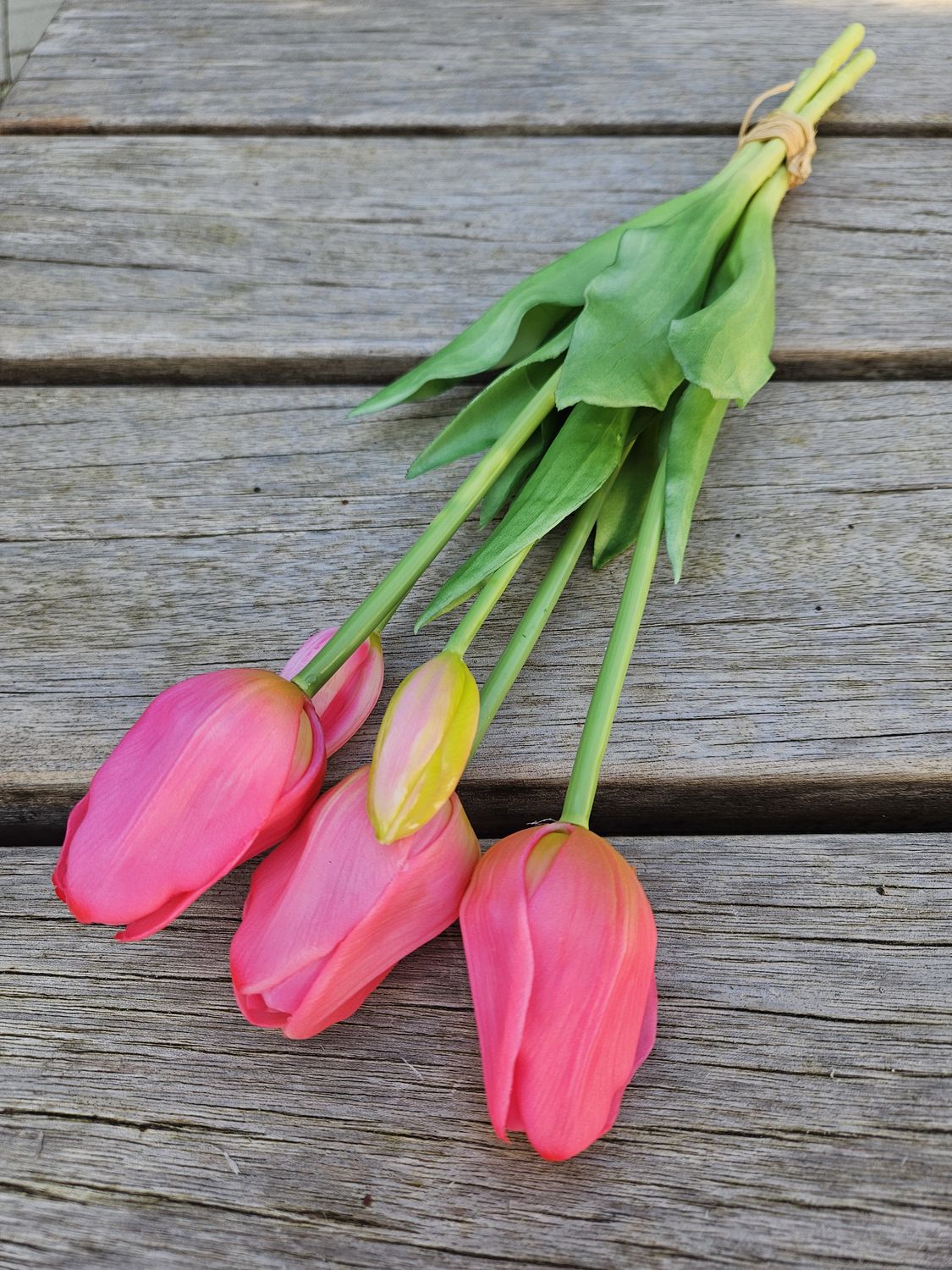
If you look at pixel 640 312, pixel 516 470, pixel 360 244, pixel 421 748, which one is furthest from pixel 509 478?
pixel 360 244

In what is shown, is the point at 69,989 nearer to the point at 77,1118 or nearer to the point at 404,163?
the point at 77,1118

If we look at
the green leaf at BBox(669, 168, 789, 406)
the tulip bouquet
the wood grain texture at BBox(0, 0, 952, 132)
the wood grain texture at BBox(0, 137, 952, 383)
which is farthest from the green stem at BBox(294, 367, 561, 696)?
the wood grain texture at BBox(0, 0, 952, 132)

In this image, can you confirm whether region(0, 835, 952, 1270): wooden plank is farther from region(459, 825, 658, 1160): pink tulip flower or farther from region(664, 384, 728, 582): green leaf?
region(664, 384, 728, 582): green leaf

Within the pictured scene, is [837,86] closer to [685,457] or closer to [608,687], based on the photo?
[685,457]

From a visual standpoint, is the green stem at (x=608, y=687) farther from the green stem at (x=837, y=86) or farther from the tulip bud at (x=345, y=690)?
the green stem at (x=837, y=86)

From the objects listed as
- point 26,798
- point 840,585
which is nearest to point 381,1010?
point 26,798

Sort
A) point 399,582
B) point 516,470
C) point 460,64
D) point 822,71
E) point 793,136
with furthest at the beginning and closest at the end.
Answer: point 460,64 < point 822,71 < point 793,136 < point 516,470 < point 399,582

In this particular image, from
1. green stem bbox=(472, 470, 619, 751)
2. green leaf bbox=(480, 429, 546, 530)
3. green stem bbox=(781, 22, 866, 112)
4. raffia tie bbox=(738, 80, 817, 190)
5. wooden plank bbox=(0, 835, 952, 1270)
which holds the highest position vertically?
green stem bbox=(781, 22, 866, 112)
